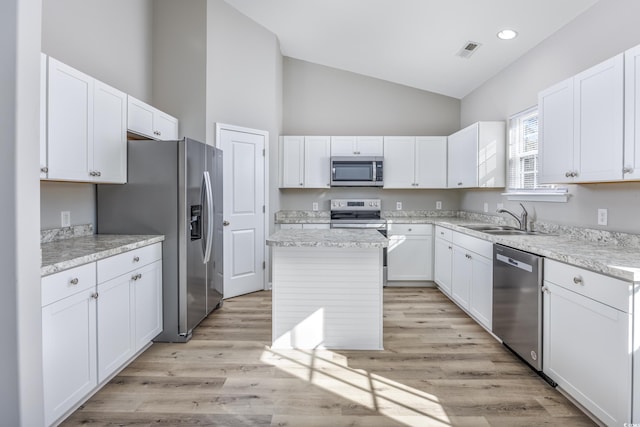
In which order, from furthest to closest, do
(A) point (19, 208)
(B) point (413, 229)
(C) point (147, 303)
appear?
1. (B) point (413, 229)
2. (C) point (147, 303)
3. (A) point (19, 208)

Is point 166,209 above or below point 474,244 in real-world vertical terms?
above

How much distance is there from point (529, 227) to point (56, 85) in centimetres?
403

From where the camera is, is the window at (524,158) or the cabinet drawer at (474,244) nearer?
the cabinet drawer at (474,244)

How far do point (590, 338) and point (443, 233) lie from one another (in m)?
2.45

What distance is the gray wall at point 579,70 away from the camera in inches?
90.7

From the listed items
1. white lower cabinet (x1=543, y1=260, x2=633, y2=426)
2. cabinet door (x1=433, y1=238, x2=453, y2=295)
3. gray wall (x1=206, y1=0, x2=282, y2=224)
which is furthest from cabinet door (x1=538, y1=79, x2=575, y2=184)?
gray wall (x1=206, y1=0, x2=282, y2=224)

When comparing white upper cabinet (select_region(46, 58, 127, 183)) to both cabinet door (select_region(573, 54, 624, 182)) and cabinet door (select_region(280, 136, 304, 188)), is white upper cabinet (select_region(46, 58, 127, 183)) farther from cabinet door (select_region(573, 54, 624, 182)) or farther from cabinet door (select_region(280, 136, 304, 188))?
cabinet door (select_region(573, 54, 624, 182))

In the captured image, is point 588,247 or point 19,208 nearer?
point 19,208

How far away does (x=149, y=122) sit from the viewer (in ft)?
10.8

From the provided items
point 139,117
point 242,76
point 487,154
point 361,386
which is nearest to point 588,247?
point 361,386

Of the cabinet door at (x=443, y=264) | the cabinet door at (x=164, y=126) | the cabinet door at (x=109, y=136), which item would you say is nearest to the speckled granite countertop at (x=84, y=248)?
the cabinet door at (x=109, y=136)

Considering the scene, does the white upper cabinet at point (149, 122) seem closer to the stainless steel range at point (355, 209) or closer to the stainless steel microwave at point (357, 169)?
the stainless steel microwave at point (357, 169)

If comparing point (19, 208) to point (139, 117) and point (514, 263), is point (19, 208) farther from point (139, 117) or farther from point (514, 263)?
point (514, 263)

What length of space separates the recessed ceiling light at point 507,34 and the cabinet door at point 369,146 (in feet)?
6.43
